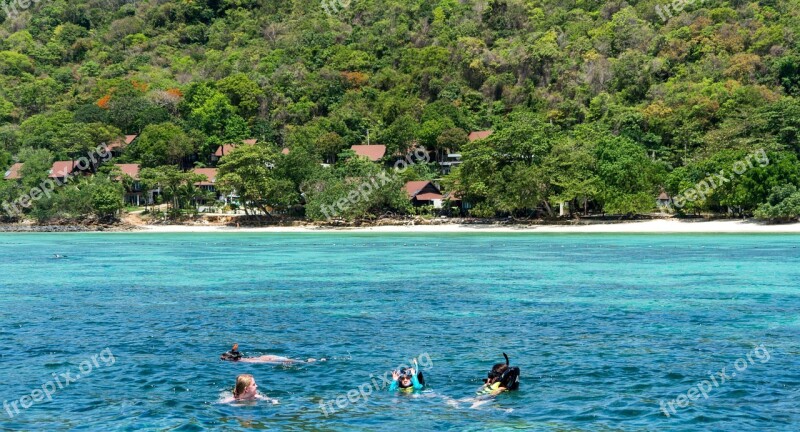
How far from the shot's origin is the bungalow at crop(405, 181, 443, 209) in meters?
84.4

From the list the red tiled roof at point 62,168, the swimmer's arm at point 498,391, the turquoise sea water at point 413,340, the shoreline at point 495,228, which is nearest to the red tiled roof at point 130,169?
the red tiled roof at point 62,168

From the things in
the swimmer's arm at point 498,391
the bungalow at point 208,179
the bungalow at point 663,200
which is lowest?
the swimmer's arm at point 498,391

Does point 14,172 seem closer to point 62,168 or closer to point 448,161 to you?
point 62,168

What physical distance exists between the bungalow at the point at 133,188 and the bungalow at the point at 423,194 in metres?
33.1

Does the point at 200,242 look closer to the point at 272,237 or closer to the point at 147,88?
the point at 272,237

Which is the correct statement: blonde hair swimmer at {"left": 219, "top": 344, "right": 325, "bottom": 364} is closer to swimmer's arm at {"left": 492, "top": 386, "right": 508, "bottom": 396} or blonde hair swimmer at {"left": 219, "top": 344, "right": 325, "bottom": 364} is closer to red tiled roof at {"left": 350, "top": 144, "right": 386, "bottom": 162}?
swimmer's arm at {"left": 492, "top": 386, "right": 508, "bottom": 396}

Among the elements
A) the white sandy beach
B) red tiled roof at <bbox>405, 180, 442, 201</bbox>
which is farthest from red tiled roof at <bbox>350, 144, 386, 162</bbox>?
the white sandy beach

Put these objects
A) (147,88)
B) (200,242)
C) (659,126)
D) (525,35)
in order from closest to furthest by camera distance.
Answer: (200,242) → (659,126) → (147,88) → (525,35)

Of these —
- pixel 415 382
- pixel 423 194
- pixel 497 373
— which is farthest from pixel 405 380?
pixel 423 194

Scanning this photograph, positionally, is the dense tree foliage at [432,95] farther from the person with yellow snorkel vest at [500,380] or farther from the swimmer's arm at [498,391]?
the swimmer's arm at [498,391]

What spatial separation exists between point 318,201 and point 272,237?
21.8ft

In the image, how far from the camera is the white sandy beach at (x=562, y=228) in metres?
66.3

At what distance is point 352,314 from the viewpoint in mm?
26188

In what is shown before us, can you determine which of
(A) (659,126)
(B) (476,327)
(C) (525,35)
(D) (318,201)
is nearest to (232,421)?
(B) (476,327)
